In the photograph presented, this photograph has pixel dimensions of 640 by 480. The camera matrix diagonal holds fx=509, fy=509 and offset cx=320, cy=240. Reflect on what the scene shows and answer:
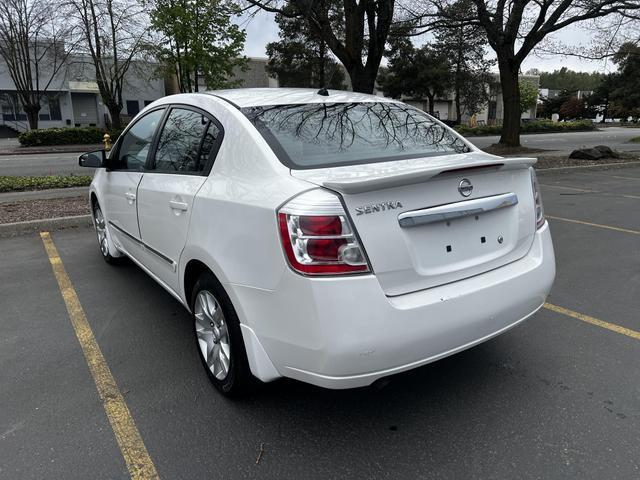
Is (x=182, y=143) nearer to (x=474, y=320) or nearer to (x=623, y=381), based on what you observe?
(x=474, y=320)

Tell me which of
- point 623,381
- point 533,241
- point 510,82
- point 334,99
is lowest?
point 623,381

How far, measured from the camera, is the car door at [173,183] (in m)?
2.99

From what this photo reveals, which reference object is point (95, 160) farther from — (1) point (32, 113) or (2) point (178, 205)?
(1) point (32, 113)

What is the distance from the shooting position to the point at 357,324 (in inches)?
84.0

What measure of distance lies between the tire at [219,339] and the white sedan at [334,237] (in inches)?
0.5

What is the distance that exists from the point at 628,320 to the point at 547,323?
1.98 feet

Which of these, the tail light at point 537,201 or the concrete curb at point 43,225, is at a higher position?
the tail light at point 537,201

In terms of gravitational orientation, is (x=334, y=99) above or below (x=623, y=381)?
above

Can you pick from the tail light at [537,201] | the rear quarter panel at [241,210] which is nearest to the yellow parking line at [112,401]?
the rear quarter panel at [241,210]

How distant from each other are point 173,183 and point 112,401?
52.3 inches

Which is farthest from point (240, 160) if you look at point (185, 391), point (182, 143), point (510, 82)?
point (510, 82)

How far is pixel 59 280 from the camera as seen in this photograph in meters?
4.91

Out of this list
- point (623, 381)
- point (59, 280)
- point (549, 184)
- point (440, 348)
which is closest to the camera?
point (440, 348)

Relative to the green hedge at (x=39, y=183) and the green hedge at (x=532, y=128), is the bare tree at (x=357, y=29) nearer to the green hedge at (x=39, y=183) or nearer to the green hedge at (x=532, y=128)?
the green hedge at (x=39, y=183)
